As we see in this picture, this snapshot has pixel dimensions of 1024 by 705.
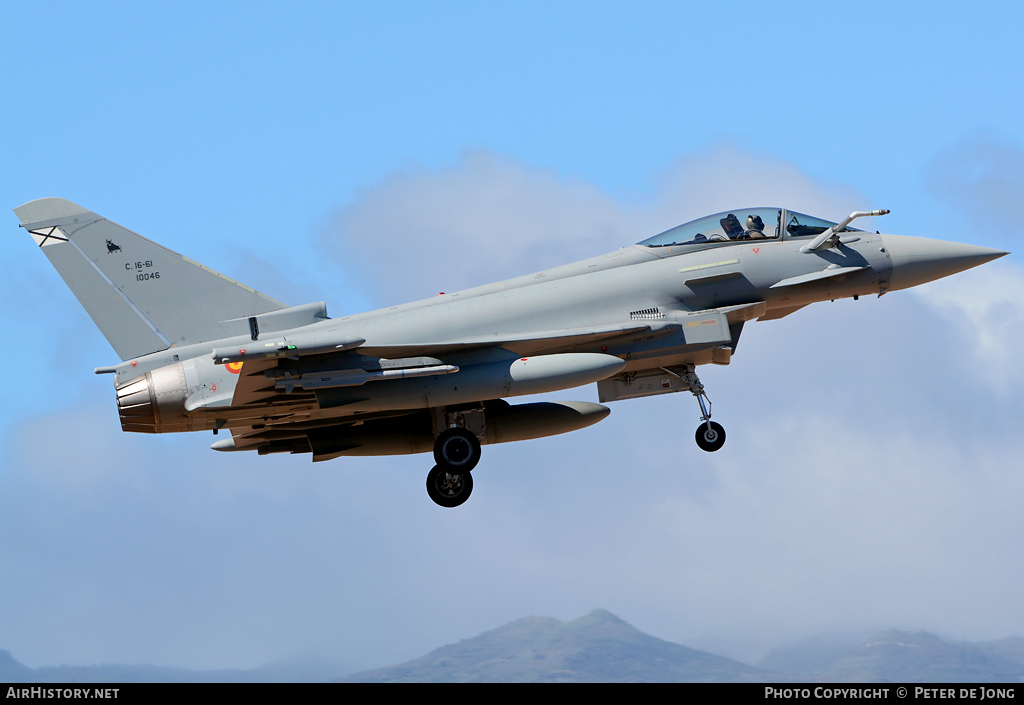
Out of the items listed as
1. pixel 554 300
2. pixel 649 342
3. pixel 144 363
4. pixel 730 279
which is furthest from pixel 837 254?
pixel 144 363

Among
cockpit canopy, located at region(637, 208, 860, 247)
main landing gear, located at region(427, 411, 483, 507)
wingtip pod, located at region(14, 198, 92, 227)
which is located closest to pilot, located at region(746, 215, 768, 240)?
cockpit canopy, located at region(637, 208, 860, 247)

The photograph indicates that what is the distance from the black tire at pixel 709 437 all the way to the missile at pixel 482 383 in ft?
6.39

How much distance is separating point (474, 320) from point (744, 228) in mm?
4684

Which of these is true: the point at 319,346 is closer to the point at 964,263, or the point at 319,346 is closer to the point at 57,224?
the point at 57,224

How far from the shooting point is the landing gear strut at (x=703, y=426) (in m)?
17.8

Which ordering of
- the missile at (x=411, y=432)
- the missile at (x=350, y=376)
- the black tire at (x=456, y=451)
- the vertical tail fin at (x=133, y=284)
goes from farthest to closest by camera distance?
the missile at (x=411, y=432), the black tire at (x=456, y=451), the vertical tail fin at (x=133, y=284), the missile at (x=350, y=376)

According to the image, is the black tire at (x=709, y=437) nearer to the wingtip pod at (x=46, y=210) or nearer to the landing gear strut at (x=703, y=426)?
the landing gear strut at (x=703, y=426)

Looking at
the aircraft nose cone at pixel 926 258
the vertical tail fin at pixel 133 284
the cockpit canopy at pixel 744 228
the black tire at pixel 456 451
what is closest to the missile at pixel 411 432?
the black tire at pixel 456 451

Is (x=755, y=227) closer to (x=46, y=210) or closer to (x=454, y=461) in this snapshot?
(x=454, y=461)

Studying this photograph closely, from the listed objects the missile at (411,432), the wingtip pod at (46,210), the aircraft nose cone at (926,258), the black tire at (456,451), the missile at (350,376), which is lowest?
the black tire at (456,451)

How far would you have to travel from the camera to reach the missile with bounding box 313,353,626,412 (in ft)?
54.2

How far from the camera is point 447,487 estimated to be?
18.4 metres

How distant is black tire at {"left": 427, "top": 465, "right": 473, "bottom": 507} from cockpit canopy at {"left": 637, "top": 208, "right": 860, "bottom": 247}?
4.97m

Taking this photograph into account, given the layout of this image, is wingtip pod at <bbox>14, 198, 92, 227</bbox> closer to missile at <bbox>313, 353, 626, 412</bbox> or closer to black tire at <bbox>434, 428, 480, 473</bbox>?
missile at <bbox>313, 353, 626, 412</bbox>
